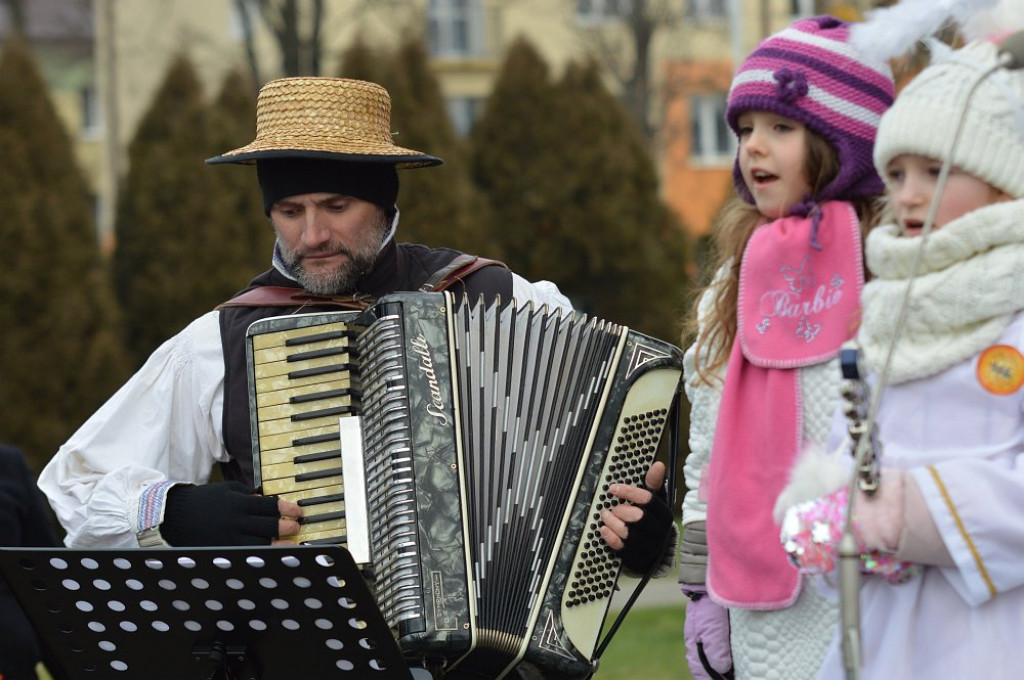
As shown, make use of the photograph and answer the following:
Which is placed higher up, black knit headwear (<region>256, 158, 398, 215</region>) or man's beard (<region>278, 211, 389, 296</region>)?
black knit headwear (<region>256, 158, 398, 215</region>)

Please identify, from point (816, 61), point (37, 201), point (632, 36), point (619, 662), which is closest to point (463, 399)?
point (816, 61)

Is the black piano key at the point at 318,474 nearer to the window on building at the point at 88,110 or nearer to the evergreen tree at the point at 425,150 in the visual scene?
the evergreen tree at the point at 425,150

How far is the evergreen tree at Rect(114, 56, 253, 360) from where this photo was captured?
12102 mm

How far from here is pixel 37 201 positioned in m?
11.0

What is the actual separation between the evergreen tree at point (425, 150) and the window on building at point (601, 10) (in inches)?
328

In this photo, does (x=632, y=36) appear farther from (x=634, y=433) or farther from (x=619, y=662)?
(x=634, y=433)

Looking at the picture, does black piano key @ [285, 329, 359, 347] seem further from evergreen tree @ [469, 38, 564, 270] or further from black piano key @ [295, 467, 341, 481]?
evergreen tree @ [469, 38, 564, 270]

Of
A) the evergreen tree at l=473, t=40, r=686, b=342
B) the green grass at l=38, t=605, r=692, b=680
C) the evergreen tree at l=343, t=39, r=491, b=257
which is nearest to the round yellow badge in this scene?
the green grass at l=38, t=605, r=692, b=680

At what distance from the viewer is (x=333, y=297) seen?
3729mm

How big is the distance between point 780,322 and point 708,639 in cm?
74

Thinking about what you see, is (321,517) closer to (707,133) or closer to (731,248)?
(731,248)

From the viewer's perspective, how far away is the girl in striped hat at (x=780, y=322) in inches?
124

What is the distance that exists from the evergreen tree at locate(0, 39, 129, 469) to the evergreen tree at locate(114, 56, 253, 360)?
779 millimetres

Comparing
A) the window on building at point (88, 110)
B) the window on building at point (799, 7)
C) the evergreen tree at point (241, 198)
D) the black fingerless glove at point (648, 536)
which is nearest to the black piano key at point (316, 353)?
the black fingerless glove at point (648, 536)
